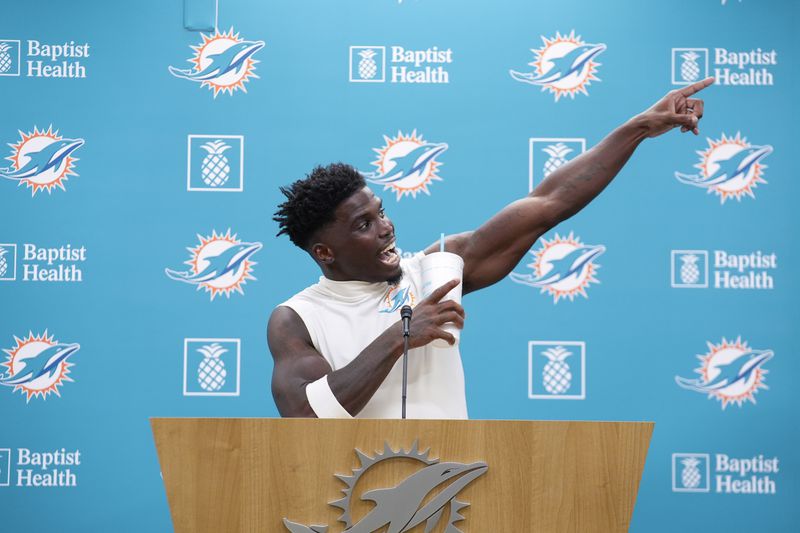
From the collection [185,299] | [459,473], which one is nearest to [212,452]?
[459,473]

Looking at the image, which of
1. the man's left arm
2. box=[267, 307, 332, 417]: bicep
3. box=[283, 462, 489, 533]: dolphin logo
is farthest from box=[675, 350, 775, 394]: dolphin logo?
box=[283, 462, 489, 533]: dolphin logo

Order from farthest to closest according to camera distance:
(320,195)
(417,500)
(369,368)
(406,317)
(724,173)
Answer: (724,173), (320,195), (369,368), (406,317), (417,500)

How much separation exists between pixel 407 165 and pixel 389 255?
1.33 metres

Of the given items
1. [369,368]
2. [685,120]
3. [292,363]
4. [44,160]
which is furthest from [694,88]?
[44,160]

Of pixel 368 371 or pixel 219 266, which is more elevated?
pixel 219 266

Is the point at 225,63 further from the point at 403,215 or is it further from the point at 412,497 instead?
the point at 412,497

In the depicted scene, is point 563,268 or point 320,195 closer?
point 320,195

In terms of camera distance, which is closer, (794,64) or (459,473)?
(459,473)

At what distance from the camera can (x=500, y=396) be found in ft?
13.0

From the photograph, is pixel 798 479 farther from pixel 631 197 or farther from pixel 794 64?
pixel 794 64

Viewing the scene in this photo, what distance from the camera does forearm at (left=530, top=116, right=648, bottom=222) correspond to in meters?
2.77

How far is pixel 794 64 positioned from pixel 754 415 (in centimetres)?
145

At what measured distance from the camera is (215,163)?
13.3 feet

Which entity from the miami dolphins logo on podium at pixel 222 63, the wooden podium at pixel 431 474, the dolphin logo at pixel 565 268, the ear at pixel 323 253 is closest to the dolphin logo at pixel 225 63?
the miami dolphins logo on podium at pixel 222 63
